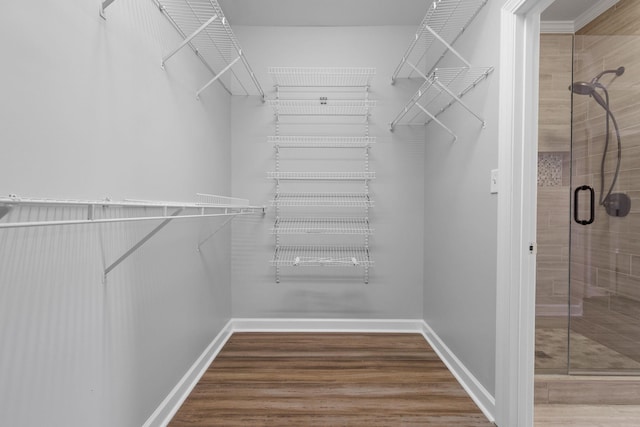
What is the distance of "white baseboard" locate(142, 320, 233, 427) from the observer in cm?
140

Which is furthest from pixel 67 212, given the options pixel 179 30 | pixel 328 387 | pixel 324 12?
pixel 324 12

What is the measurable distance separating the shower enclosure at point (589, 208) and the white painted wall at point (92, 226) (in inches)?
84.1

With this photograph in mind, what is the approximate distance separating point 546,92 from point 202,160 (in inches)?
101

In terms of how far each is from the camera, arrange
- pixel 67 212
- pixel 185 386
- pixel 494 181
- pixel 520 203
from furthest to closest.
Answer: pixel 185 386 → pixel 494 181 → pixel 520 203 → pixel 67 212

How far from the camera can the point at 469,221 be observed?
1.74 metres

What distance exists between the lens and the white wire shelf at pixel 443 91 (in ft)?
5.26

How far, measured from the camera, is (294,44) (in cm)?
246

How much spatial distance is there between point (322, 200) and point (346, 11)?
4.69 feet

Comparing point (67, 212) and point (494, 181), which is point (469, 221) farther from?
point (67, 212)

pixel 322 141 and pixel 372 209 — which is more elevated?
pixel 322 141

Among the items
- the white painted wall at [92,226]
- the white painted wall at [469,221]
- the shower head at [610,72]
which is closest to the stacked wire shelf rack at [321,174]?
the white painted wall at [469,221]

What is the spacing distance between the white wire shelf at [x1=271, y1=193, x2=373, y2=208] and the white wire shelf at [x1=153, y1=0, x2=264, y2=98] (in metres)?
0.85

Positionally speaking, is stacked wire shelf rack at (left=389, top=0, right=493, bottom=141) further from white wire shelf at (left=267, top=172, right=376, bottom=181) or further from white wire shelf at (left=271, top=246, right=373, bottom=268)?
white wire shelf at (left=271, top=246, right=373, bottom=268)

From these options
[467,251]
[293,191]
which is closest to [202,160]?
[293,191]
